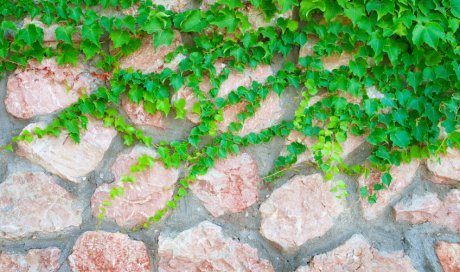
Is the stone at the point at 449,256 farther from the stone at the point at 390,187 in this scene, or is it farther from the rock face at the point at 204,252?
the rock face at the point at 204,252

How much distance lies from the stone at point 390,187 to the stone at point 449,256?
0.25 meters

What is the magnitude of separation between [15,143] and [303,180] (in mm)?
1080

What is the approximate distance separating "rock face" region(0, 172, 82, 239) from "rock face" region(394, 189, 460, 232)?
48.8 inches

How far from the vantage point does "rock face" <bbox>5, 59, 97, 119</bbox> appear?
5.80 ft

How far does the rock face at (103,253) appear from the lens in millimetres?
1787

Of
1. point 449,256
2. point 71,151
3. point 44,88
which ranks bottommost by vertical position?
point 449,256

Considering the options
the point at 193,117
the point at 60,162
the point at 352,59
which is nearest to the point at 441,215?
the point at 352,59

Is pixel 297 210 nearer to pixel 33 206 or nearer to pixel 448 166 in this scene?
pixel 448 166

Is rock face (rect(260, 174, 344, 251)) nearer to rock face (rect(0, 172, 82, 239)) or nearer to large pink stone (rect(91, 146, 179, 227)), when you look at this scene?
large pink stone (rect(91, 146, 179, 227))

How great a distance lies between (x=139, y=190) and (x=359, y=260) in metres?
0.87

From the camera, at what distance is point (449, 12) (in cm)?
170

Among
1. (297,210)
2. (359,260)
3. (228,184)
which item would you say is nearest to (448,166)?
(359,260)

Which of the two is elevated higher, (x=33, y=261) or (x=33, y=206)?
(x=33, y=206)

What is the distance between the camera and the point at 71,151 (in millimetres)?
1784
